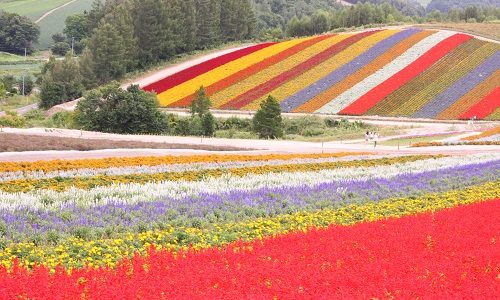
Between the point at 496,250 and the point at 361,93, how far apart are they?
161 ft

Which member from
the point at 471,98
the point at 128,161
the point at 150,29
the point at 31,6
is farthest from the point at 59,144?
the point at 31,6

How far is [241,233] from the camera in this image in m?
11.2

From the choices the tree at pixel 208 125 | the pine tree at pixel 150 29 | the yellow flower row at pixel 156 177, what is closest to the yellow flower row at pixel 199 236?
the yellow flower row at pixel 156 177

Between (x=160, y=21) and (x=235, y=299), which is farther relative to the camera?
(x=160, y=21)

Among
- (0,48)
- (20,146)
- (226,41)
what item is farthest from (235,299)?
(0,48)

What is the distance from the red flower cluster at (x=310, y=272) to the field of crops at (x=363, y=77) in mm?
43376

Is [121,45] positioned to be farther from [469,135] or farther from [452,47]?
[469,135]

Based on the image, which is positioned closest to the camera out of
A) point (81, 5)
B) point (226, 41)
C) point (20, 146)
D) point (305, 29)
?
point (20, 146)

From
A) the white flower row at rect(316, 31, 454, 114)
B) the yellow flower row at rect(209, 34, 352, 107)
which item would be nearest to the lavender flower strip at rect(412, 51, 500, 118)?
the white flower row at rect(316, 31, 454, 114)

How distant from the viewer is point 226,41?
99.9 m

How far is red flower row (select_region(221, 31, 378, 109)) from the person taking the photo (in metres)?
58.9

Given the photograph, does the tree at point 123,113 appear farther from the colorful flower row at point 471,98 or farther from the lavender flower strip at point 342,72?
the colorful flower row at point 471,98

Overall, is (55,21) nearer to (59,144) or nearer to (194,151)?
(59,144)

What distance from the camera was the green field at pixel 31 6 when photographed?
163613 mm
